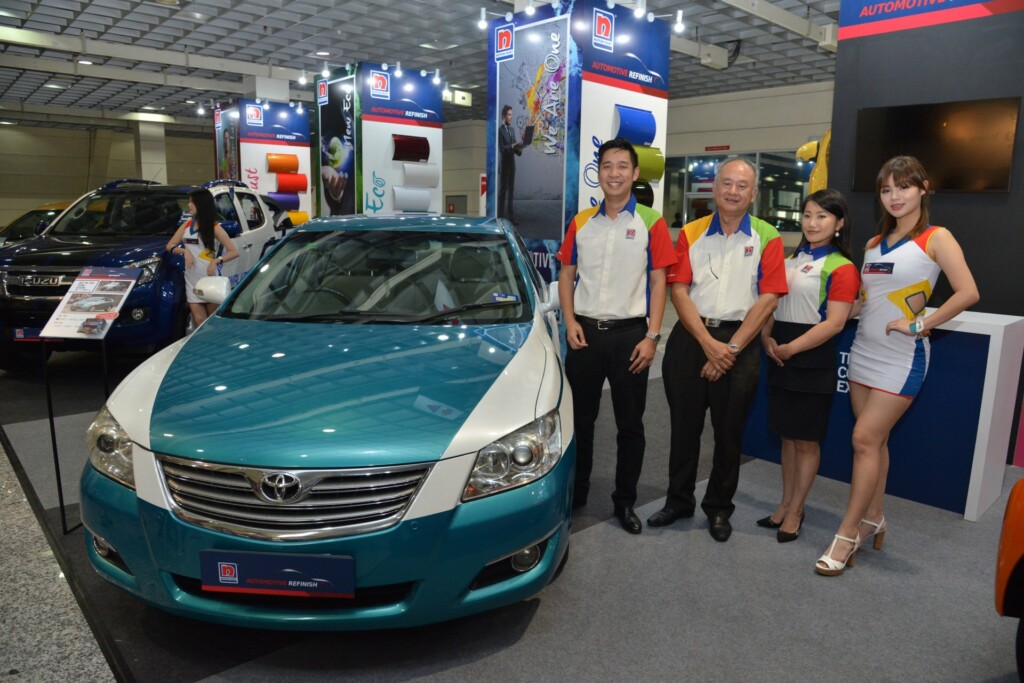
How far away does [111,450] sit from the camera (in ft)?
6.59

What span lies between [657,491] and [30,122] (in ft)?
84.1

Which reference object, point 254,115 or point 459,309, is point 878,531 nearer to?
point 459,309

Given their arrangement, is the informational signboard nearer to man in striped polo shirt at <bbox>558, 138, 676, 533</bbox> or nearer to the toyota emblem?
the toyota emblem

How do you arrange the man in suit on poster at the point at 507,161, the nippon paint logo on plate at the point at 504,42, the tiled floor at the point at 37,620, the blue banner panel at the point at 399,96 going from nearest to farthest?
the tiled floor at the point at 37,620 → the nippon paint logo on plate at the point at 504,42 → the man in suit on poster at the point at 507,161 → the blue banner panel at the point at 399,96

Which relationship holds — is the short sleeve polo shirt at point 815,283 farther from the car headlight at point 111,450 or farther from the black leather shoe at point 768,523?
the car headlight at point 111,450

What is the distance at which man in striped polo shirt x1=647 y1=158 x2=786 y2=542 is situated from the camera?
2695 millimetres

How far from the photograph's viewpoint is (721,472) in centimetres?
296

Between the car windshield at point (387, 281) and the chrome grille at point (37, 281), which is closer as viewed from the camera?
the car windshield at point (387, 281)

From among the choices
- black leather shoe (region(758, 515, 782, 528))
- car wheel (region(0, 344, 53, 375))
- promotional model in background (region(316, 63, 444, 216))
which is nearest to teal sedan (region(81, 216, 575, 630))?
black leather shoe (region(758, 515, 782, 528))

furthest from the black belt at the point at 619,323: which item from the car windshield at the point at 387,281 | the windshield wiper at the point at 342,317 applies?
the windshield wiper at the point at 342,317

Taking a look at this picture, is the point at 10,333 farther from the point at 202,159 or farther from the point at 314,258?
the point at 202,159

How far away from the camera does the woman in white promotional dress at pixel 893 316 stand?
8.38 feet

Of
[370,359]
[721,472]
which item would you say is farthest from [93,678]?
[721,472]

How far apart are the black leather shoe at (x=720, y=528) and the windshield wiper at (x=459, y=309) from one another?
1.22m
